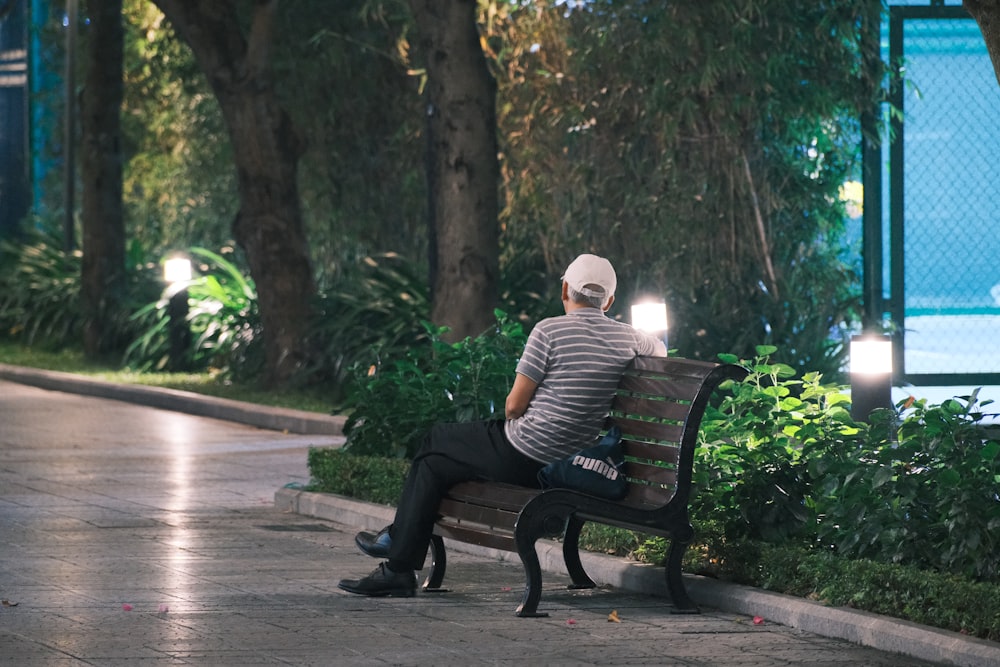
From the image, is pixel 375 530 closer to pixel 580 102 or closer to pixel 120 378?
pixel 580 102

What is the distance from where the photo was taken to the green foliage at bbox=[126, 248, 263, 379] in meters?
20.5

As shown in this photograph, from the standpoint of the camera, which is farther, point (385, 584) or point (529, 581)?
point (385, 584)

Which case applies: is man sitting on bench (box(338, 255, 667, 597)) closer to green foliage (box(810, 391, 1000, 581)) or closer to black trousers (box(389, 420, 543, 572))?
black trousers (box(389, 420, 543, 572))

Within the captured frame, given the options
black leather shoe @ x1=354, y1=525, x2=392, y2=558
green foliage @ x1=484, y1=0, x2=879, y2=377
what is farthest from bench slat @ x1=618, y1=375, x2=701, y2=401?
green foliage @ x1=484, y1=0, x2=879, y2=377

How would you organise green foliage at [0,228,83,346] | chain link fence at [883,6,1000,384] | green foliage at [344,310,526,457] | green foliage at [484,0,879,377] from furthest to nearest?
green foliage at [0,228,83,346]
green foliage at [484,0,879,377]
chain link fence at [883,6,1000,384]
green foliage at [344,310,526,457]

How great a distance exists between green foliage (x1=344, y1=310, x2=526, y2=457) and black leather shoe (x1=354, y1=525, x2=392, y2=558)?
2.10 meters

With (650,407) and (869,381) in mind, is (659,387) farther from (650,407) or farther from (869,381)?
(869,381)

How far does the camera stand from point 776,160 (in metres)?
16.2

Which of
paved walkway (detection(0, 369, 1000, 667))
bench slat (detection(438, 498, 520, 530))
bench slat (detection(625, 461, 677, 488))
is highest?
bench slat (detection(625, 461, 677, 488))

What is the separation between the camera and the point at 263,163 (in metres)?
18.8

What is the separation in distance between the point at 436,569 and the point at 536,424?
838 millimetres

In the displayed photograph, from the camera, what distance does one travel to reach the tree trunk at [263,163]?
18.4 m

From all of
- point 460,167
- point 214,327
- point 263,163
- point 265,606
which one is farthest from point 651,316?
point 214,327

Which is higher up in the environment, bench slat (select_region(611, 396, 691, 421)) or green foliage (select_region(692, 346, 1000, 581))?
bench slat (select_region(611, 396, 691, 421))
